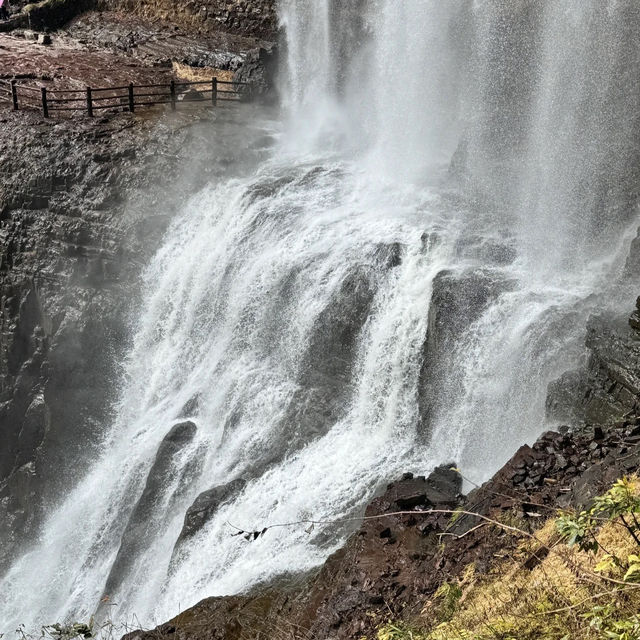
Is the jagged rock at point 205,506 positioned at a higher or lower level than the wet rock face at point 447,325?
lower

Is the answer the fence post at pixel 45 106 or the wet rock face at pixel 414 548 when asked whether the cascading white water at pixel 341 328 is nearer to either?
the wet rock face at pixel 414 548

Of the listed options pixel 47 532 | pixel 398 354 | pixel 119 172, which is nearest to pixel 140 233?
pixel 119 172

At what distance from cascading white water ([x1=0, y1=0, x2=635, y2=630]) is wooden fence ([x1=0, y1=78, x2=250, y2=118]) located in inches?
137

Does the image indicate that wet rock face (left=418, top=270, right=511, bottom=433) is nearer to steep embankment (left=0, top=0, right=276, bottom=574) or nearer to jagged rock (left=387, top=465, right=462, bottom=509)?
jagged rock (left=387, top=465, right=462, bottom=509)

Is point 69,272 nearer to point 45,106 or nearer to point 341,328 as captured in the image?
point 45,106

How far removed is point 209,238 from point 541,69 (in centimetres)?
791

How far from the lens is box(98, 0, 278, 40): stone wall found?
25.7 metres

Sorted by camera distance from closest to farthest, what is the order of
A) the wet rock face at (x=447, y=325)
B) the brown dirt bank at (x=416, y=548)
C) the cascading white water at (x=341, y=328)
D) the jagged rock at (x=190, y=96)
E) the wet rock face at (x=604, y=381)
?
the brown dirt bank at (x=416, y=548) → the wet rock face at (x=604, y=381) → the cascading white water at (x=341, y=328) → the wet rock face at (x=447, y=325) → the jagged rock at (x=190, y=96)

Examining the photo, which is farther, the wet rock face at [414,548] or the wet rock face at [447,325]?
the wet rock face at [447,325]

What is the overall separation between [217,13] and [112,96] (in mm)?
6894

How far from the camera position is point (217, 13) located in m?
26.6

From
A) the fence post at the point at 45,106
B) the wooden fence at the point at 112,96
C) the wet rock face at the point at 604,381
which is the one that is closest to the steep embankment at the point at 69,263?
the fence post at the point at 45,106

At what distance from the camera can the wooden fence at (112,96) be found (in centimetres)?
2078

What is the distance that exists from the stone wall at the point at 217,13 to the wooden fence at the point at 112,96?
150 inches
